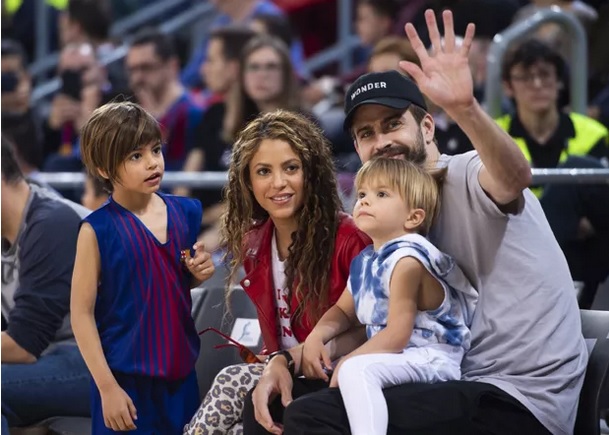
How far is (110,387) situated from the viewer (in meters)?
3.46

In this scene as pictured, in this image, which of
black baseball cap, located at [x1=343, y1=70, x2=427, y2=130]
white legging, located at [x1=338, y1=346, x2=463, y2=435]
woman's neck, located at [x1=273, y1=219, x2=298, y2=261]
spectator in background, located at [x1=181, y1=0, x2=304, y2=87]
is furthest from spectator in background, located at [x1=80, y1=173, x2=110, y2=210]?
spectator in background, located at [x1=181, y1=0, x2=304, y2=87]

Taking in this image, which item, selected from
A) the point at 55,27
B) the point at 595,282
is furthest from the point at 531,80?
the point at 55,27

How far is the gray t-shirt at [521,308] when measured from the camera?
3.22 m

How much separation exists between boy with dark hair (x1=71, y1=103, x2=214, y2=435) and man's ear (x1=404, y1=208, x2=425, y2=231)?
63 cm

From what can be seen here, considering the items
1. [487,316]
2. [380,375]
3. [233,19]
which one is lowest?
[380,375]

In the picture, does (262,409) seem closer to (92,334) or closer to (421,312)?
(421,312)

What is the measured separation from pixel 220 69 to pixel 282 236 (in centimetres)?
385

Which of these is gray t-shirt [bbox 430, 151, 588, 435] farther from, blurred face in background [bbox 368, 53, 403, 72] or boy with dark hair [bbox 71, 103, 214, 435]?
blurred face in background [bbox 368, 53, 403, 72]

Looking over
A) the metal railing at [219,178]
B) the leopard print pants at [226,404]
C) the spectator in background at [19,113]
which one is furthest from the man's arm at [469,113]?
the spectator in background at [19,113]

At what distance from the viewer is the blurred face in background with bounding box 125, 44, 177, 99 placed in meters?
7.40

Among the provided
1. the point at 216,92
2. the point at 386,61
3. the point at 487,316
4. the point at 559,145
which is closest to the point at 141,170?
the point at 487,316

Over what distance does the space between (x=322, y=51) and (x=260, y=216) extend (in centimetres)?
536

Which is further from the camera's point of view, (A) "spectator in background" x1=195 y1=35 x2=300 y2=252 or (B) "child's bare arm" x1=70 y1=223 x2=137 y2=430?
(A) "spectator in background" x1=195 y1=35 x2=300 y2=252

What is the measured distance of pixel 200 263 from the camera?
3553mm
